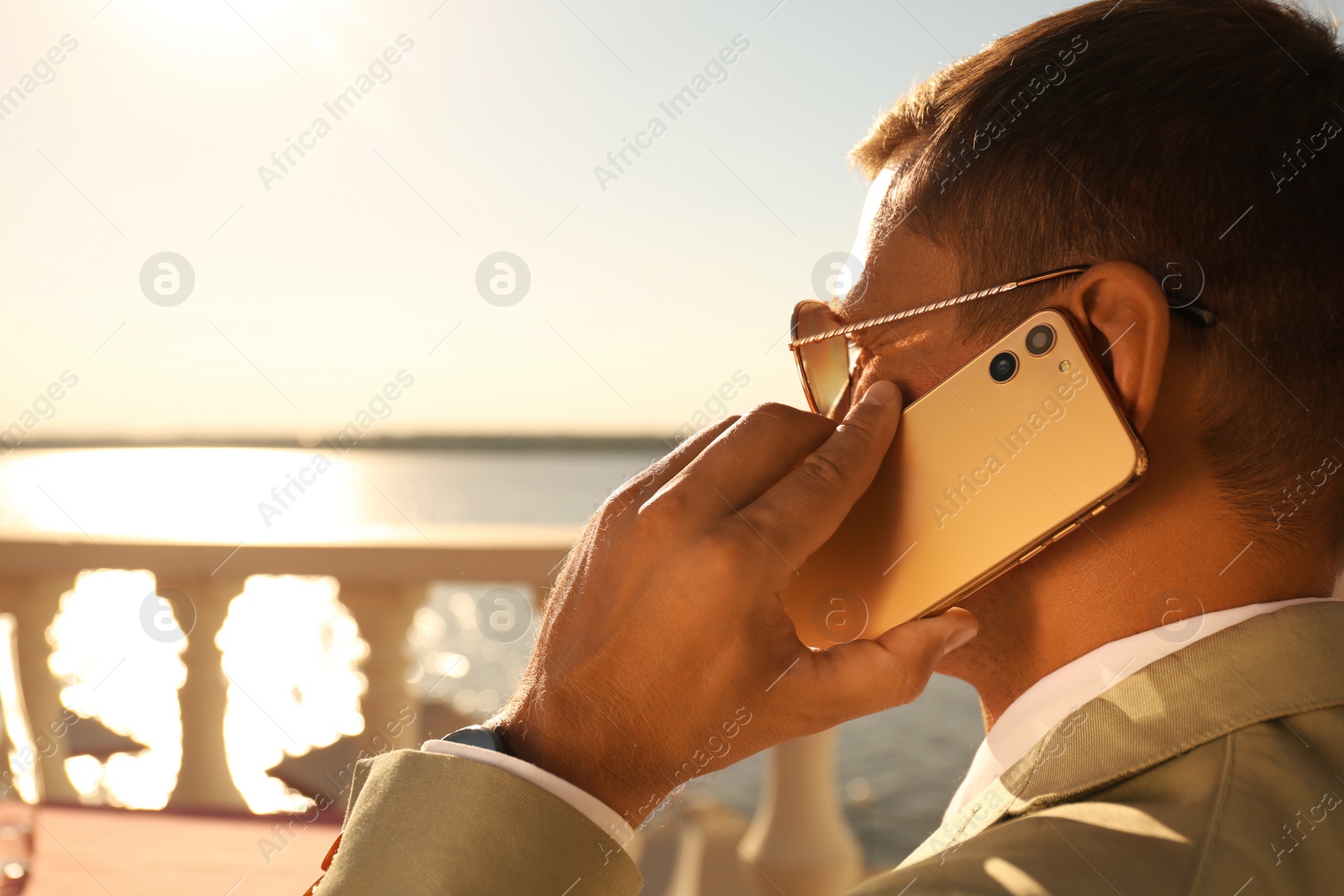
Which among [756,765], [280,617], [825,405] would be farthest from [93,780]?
[756,765]

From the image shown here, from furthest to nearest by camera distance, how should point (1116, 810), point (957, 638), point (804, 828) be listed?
1. point (804, 828)
2. point (957, 638)
3. point (1116, 810)

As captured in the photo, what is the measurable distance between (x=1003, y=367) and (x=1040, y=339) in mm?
56

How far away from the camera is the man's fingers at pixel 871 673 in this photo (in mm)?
1088

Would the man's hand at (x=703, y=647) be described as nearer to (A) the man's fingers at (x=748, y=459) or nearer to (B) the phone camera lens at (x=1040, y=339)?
(A) the man's fingers at (x=748, y=459)

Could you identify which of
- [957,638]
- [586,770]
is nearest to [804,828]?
[957,638]

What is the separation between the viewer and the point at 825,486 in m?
1.12

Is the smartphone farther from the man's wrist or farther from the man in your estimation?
the man's wrist

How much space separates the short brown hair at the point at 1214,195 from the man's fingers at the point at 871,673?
0.42m

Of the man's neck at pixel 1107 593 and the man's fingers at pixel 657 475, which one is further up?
the man's fingers at pixel 657 475

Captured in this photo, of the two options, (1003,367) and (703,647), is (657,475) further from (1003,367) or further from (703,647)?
(1003,367)

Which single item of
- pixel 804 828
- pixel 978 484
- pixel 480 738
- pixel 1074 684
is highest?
pixel 978 484

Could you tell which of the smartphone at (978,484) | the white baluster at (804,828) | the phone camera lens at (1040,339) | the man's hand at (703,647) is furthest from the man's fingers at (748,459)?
the white baluster at (804,828)

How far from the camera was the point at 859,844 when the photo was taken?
3660 mm

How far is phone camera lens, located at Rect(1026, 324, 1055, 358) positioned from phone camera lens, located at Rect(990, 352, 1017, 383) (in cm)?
2
